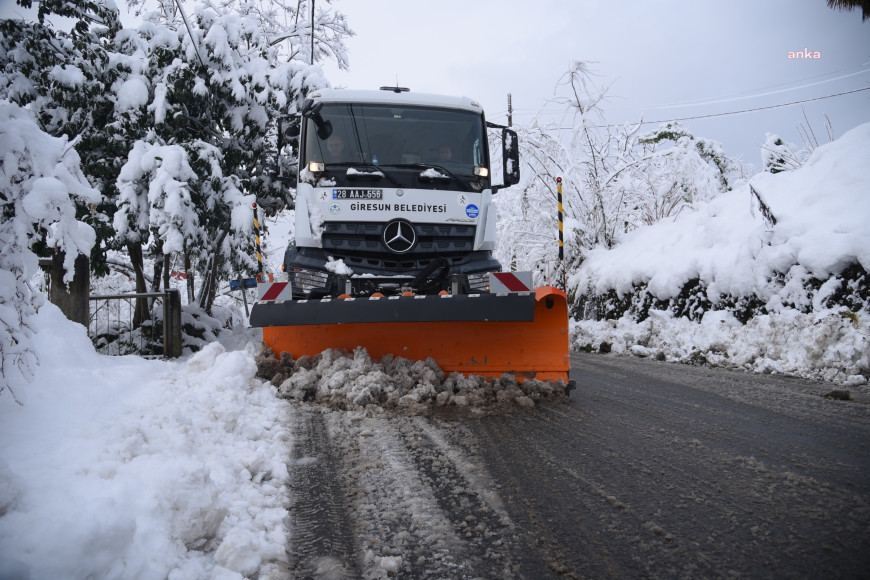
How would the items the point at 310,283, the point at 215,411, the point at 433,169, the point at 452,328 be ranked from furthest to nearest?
1. the point at 433,169
2. the point at 310,283
3. the point at 452,328
4. the point at 215,411

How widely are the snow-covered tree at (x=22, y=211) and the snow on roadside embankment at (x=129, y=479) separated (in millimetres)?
357

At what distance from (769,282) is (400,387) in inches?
204

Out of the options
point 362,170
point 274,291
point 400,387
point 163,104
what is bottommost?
point 400,387

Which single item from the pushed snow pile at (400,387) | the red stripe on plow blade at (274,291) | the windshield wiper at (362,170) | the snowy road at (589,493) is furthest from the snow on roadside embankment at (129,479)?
the windshield wiper at (362,170)

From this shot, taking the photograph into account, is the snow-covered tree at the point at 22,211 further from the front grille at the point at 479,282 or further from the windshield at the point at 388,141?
the front grille at the point at 479,282

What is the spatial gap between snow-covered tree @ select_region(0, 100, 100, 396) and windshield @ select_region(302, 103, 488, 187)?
10.4 ft

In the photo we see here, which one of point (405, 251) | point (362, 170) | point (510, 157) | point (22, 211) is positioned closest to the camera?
point (22, 211)

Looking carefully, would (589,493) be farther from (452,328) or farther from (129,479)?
(452,328)

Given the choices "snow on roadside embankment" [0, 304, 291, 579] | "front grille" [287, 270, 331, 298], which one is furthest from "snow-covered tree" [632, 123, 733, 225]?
"snow on roadside embankment" [0, 304, 291, 579]

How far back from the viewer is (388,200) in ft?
18.1

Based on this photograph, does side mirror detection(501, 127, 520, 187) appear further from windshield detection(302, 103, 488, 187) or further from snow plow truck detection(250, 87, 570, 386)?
windshield detection(302, 103, 488, 187)

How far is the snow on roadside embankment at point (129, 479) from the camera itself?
1.66 m

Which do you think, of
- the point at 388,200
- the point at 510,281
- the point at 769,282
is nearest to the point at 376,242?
→ the point at 388,200

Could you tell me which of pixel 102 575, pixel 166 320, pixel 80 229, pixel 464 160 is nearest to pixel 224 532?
pixel 102 575
